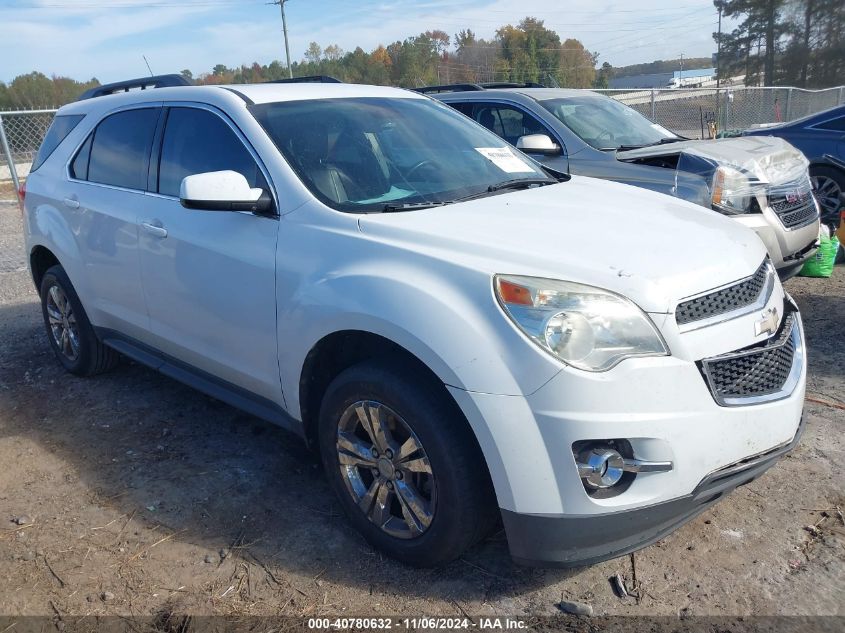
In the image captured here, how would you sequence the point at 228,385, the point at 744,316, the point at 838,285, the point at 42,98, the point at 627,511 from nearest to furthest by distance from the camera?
the point at 627,511 → the point at 744,316 → the point at 228,385 → the point at 838,285 → the point at 42,98

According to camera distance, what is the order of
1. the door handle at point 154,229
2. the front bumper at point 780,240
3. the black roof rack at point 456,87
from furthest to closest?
the black roof rack at point 456,87, the front bumper at point 780,240, the door handle at point 154,229

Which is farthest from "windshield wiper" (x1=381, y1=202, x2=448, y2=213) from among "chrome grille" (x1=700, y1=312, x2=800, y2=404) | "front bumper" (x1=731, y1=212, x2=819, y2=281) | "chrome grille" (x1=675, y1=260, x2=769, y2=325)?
"front bumper" (x1=731, y1=212, x2=819, y2=281)

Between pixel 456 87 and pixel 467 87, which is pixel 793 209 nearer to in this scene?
pixel 467 87

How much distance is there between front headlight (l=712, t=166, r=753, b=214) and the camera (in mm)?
5699

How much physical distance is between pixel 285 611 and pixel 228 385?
4.19 ft

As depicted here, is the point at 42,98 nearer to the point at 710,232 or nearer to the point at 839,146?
the point at 839,146

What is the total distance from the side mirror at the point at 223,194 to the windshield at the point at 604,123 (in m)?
4.17

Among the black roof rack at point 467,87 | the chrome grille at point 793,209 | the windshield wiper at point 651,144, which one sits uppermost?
the black roof rack at point 467,87

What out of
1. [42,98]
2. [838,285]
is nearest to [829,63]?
[42,98]

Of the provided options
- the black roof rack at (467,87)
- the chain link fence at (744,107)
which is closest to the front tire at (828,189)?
the black roof rack at (467,87)

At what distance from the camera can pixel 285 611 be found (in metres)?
2.74

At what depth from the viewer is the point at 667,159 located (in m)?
6.07

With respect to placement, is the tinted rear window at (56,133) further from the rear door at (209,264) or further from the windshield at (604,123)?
the windshield at (604,123)

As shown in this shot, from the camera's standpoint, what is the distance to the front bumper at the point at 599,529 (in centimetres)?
243
